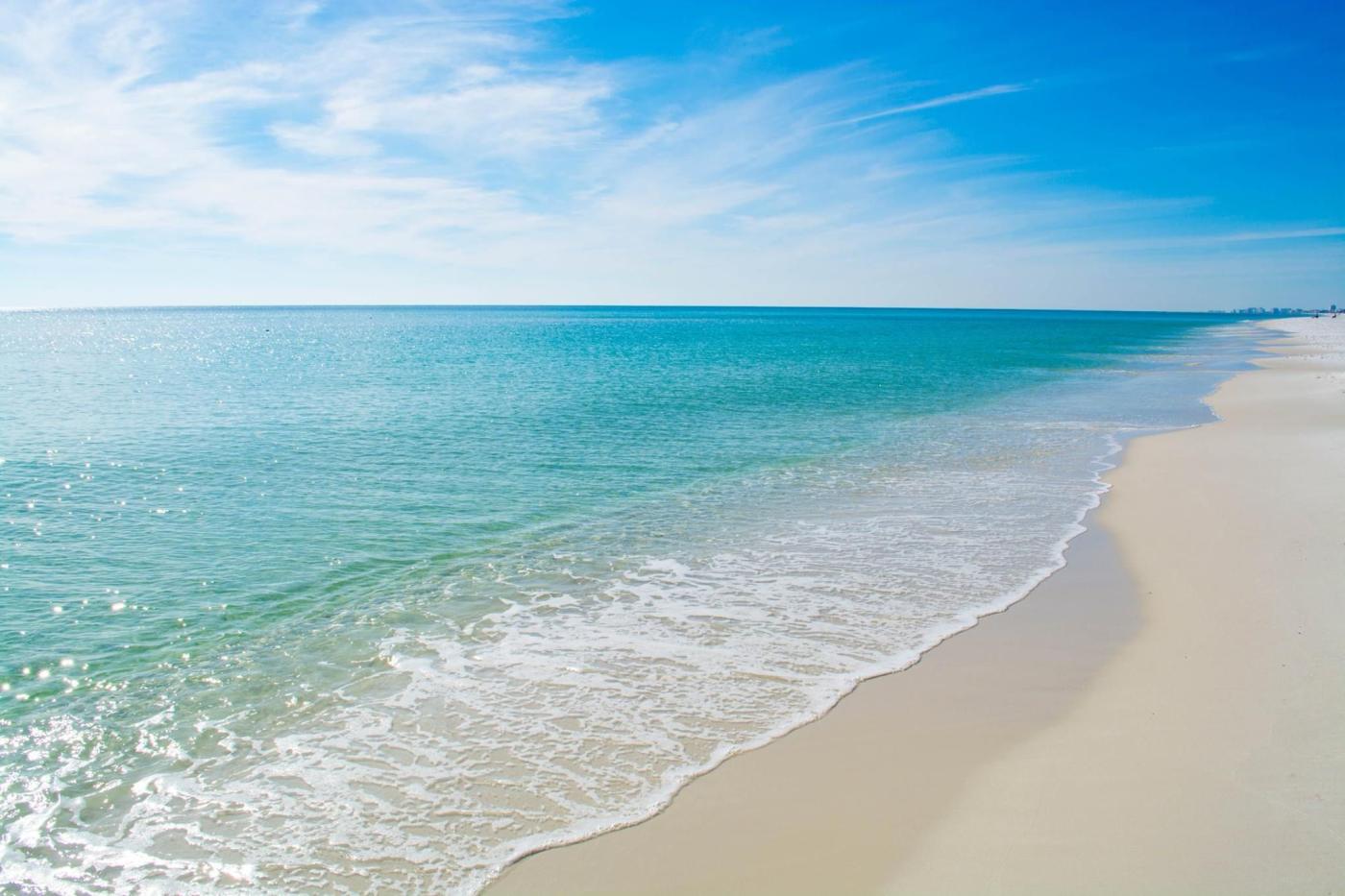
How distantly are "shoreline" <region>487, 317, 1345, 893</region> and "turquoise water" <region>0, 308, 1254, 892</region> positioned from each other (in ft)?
1.16

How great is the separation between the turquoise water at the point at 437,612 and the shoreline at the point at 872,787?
35 centimetres

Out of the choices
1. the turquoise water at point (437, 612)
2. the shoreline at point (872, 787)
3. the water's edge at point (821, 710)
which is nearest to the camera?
the shoreline at point (872, 787)

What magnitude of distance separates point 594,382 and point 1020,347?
59.9m

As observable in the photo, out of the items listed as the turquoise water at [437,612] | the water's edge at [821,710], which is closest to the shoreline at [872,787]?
the water's edge at [821,710]

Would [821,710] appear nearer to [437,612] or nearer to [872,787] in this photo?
[872,787]

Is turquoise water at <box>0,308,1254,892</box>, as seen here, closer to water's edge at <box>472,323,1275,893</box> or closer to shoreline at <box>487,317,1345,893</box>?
water's edge at <box>472,323,1275,893</box>

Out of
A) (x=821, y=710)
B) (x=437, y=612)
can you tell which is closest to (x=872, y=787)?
(x=821, y=710)

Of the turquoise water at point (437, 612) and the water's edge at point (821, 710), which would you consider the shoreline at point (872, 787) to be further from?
the turquoise water at point (437, 612)

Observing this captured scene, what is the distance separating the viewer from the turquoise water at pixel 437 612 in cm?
667

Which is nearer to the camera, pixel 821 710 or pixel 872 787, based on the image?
pixel 872 787

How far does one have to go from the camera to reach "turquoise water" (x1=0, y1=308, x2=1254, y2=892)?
6672mm

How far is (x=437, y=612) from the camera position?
11242 millimetres

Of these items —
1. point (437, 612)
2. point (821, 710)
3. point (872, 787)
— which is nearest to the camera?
point (872, 787)

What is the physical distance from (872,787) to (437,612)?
6796 millimetres
